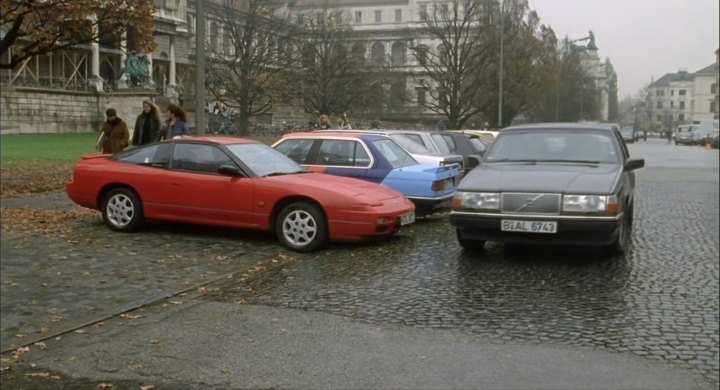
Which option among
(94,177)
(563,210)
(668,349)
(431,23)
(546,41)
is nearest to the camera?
(668,349)

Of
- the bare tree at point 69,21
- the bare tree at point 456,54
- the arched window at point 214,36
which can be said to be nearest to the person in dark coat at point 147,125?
the bare tree at point 69,21

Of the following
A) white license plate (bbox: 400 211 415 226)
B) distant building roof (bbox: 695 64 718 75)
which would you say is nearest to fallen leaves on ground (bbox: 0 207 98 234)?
white license plate (bbox: 400 211 415 226)

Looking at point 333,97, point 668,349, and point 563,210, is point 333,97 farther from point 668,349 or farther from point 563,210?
point 668,349

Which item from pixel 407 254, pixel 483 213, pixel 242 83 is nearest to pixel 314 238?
pixel 407 254

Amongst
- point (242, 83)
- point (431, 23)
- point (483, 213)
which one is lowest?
point (483, 213)

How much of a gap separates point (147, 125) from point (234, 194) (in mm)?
5693

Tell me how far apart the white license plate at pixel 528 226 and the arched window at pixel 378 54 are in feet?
142

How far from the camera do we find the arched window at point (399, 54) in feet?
173

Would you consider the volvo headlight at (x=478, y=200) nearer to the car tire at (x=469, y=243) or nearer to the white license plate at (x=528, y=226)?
the white license plate at (x=528, y=226)

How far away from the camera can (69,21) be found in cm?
1560

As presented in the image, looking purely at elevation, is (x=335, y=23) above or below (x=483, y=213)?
above

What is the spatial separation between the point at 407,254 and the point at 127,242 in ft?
12.0

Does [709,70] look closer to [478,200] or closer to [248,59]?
[248,59]

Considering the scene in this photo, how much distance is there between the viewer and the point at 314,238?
8.86 meters
